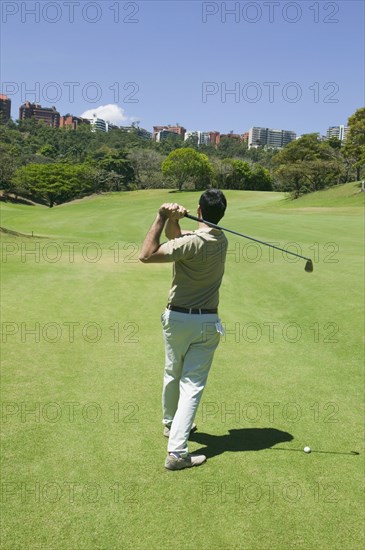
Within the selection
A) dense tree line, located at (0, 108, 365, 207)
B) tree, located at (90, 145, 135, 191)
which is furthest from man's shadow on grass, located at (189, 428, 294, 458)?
tree, located at (90, 145, 135, 191)

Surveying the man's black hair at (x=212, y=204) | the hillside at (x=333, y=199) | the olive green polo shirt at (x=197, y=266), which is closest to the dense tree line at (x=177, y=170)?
the hillside at (x=333, y=199)

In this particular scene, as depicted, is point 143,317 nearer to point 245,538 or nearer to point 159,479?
point 159,479

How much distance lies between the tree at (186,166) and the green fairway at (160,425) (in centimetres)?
7166

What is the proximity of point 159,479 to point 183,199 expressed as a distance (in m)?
68.2

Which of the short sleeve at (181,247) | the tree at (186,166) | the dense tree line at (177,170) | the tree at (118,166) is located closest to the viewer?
the short sleeve at (181,247)

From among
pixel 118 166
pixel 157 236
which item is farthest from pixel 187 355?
pixel 118 166

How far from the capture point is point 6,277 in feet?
37.9

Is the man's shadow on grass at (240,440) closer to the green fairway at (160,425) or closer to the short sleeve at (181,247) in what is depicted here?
the green fairway at (160,425)

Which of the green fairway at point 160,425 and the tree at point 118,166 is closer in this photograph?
the green fairway at point 160,425

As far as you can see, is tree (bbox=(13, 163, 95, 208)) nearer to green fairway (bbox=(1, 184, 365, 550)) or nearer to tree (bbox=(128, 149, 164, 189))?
tree (bbox=(128, 149, 164, 189))

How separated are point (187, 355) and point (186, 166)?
78221mm

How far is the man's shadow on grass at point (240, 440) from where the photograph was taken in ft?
15.3

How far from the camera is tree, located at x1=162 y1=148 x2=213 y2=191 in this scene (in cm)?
8000

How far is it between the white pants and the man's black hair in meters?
1.02
